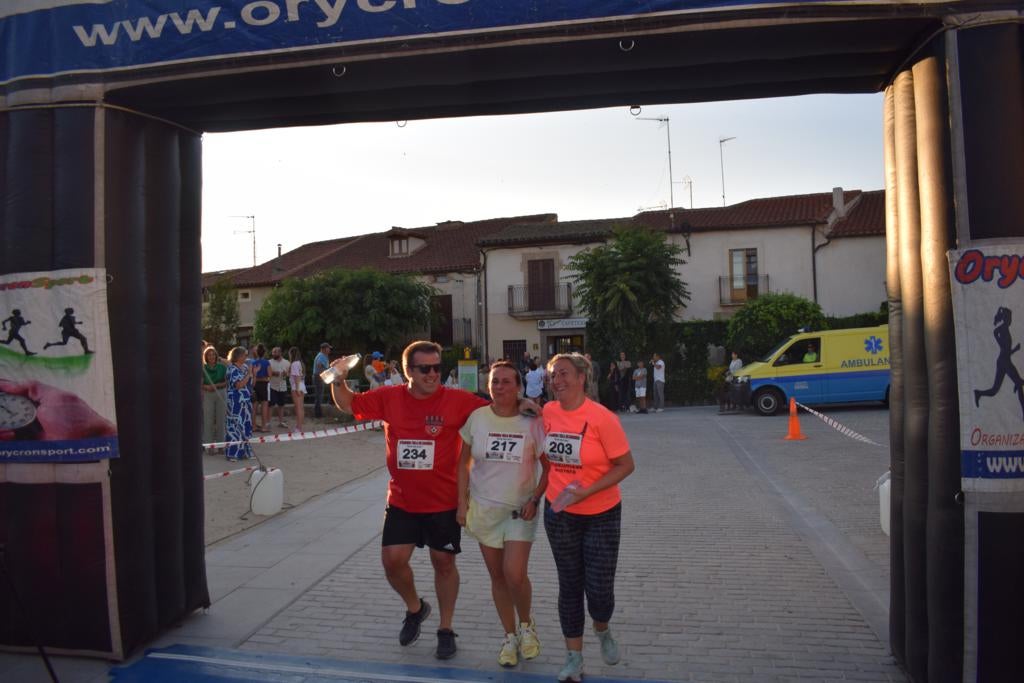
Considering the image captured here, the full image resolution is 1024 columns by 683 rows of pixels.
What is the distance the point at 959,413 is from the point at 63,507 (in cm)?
492

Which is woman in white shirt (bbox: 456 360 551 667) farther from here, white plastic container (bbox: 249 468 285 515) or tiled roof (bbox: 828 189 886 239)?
tiled roof (bbox: 828 189 886 239)

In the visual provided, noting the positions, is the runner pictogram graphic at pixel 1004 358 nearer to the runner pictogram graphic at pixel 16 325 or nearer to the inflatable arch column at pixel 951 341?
the inflatable arch column at pixel 951 341

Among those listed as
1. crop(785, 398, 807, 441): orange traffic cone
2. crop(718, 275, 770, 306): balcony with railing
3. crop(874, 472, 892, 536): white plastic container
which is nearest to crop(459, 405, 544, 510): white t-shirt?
crop(874, 472, 892, 536): white plastic container

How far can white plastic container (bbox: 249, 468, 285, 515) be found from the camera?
28.6 feet

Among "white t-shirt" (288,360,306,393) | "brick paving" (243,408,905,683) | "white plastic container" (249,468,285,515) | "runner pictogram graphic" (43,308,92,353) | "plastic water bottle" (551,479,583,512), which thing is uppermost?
"runner pictogram graphic" (43,308,92,353)

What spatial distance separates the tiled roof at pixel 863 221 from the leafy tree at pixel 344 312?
661 inches

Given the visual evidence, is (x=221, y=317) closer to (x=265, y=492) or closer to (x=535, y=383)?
(x=535, y=383)

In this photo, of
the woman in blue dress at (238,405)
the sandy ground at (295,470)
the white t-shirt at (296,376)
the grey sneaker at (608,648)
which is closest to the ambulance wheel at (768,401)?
the sandy ground at (295,470)

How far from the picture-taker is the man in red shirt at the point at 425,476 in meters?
4.75

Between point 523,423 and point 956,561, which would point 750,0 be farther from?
point 956,561

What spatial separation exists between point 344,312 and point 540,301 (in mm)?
8132

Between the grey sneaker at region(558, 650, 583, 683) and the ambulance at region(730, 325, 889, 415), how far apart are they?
1692cm

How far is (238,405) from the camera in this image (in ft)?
40.1

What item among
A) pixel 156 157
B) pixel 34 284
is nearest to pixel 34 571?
pixel 34 284
